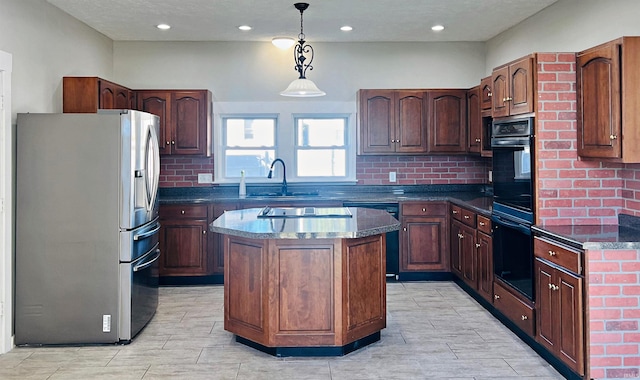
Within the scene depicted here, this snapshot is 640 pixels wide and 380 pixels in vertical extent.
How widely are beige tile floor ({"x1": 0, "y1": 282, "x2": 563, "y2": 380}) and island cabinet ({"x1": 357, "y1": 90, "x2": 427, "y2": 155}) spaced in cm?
215

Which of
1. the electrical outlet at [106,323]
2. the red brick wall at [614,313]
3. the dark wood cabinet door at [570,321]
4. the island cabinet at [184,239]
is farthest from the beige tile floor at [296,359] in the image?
the island cabinet at [184,239]

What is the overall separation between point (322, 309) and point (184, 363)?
0.99 m

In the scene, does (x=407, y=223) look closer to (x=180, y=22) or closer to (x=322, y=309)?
(x=322, y=309)

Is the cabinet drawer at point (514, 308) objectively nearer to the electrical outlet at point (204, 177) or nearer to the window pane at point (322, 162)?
the window pane at point (322, 162)

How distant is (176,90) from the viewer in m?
5.82

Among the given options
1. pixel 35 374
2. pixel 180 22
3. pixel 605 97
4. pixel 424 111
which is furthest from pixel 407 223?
pixel 35 374

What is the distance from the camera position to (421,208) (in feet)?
18.7

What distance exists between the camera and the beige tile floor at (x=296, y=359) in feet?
10.8

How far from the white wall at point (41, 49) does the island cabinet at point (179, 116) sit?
28.1 inches

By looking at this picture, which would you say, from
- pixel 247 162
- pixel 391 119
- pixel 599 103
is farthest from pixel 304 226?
pixel 247 162

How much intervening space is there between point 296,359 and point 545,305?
5.46ft

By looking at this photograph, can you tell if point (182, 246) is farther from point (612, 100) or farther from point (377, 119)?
point (612, 100)

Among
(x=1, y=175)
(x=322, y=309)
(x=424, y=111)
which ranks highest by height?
(x=424, y=111)

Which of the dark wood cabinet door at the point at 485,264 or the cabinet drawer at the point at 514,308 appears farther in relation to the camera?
the dark wood cabinet door at the point at 485,264
